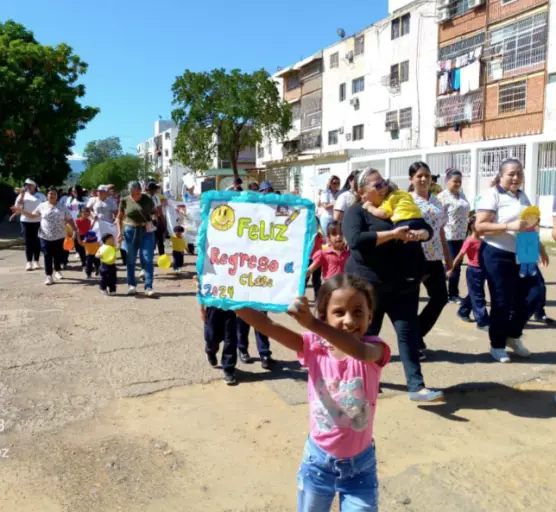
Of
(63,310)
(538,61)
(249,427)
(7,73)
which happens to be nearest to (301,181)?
(538,61)

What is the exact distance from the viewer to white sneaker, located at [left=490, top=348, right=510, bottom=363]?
210 inches

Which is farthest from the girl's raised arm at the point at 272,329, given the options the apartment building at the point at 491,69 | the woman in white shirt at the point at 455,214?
the apartment building at the point at 491,69

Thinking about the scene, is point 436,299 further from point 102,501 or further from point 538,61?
point 538,61

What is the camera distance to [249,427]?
12.8 feet

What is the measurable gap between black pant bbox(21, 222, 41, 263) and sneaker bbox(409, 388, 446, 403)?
9.38 metres

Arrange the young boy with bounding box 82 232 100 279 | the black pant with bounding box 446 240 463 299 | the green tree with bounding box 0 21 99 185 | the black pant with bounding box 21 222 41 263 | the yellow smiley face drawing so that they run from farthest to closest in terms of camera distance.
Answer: the green tree with bounding box 0 21 99 185, the black pant with bounding box 21 222 41 263, the young boy with bounding box 82 232 100 279, the black pant with bounding box 446 240 463 299, the yellow smiley face drawing

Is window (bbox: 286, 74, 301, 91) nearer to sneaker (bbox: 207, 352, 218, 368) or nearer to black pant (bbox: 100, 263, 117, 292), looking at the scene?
black pant (bbox: 100, 263, 117, 292)

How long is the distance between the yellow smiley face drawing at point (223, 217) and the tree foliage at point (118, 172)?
3107 inches

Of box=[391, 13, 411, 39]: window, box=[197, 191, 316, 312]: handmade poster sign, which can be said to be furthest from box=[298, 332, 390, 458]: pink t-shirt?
box=[391, 13, 411, 39]: window

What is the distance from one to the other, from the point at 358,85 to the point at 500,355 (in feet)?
120

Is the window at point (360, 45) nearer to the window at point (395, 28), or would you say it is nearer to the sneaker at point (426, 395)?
the window at point (395, 28)

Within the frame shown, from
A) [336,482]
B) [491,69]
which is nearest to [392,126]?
[491,69]

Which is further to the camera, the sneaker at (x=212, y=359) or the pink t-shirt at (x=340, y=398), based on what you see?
the sneaker at (x=212, y=359)

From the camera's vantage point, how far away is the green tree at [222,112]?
41.6 m
